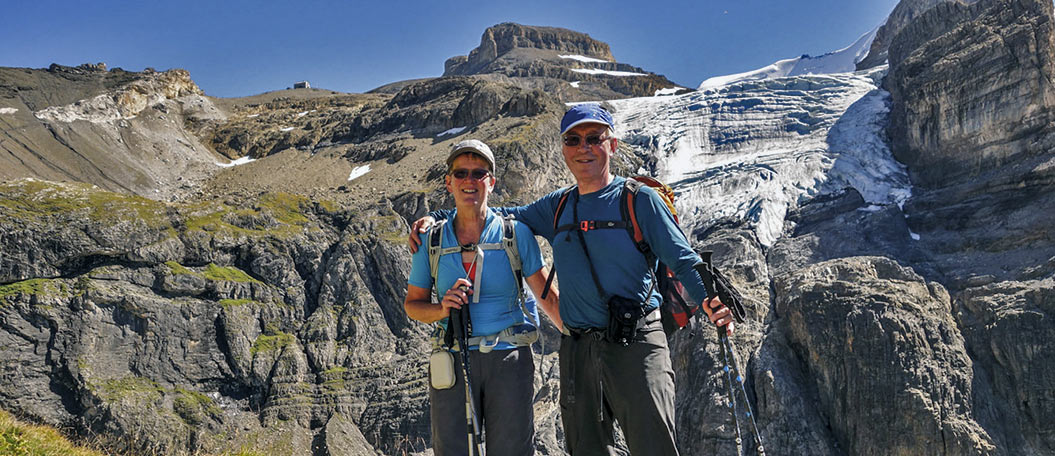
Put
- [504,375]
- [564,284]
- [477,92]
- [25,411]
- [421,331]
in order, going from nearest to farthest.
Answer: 1. [504,375]
2. [564,284]
3. [25,411]
4. [421,331]
5. [477,92]

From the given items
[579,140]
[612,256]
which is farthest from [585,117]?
[612,256]

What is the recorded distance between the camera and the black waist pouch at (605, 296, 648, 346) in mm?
4355

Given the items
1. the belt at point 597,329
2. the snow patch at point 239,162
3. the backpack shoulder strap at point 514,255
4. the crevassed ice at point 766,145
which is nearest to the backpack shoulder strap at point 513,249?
the backpack shoulder strap at point 514,255

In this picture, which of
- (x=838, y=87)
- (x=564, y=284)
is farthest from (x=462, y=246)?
(x=838, y=87)

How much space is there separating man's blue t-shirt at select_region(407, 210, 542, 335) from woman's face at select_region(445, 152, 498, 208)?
21cm

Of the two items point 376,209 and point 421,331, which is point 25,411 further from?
point 376,209

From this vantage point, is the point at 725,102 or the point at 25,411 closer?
the point at 25,411

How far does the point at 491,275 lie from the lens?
459cm

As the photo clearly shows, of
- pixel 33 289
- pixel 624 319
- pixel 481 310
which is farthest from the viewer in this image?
pixel 33 289

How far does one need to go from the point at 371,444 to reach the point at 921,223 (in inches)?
1364

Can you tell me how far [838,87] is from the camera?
6372 centimetres

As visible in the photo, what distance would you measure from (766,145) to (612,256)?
5684cm

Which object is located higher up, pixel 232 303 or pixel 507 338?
pixel 232 303

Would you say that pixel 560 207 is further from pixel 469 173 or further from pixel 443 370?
pixel 443 370
